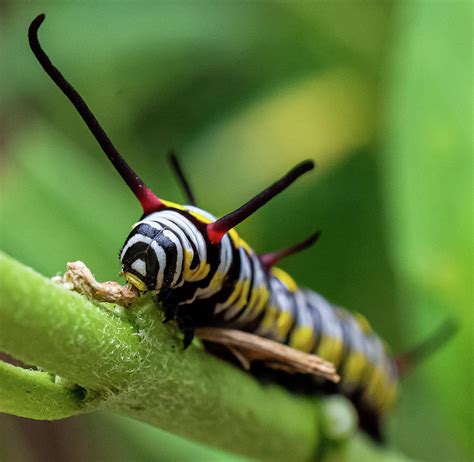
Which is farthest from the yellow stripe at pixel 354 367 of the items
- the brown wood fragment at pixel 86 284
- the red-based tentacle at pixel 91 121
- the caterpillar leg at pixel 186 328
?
the brown wood fragment at pixel 86 284

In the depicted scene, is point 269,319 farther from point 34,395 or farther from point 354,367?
point 34,395

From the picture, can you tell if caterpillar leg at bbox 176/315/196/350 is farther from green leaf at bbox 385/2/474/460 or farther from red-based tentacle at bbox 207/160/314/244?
green leaf at bbox 385/2/474/460

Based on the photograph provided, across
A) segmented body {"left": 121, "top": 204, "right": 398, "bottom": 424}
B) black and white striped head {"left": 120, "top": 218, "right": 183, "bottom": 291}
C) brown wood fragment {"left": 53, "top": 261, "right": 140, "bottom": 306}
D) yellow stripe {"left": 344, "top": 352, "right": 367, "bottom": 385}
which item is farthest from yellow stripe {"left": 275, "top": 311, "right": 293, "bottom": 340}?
brown wood fragment {"left": 53, "top": 261, "right": 140, "bottom": 306}

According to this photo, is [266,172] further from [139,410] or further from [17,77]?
[139,410]

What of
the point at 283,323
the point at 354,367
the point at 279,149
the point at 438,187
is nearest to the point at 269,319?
the point at 283,323

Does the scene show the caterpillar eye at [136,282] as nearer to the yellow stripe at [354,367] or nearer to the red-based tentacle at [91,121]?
the red-based tentacle at [91,121]

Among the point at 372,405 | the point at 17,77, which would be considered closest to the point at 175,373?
the point at 372,405
